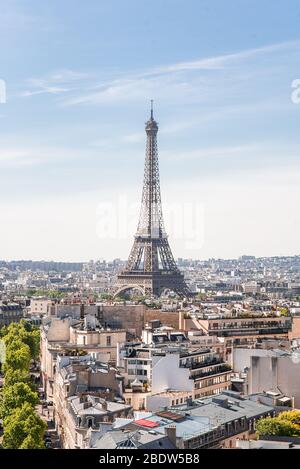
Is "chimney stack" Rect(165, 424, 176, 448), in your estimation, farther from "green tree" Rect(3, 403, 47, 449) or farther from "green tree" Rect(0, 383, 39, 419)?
"green tree" Rect(0, 383, 39, 419)

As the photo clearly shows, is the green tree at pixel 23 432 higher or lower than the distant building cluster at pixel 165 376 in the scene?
lower

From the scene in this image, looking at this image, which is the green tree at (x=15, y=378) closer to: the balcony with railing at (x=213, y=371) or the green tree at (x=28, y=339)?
the balcony with railing at (x=213, y=371)

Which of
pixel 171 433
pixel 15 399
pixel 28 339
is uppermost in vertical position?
pixel 28 339

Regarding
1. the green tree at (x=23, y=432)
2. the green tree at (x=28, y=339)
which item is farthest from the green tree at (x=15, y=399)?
the green tree at (x=28, y=339)

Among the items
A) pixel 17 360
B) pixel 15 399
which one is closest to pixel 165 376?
pixel 15 399

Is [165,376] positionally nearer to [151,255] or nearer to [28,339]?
[28,339]

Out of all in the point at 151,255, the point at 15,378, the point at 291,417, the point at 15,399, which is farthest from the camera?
the point at 151,255
